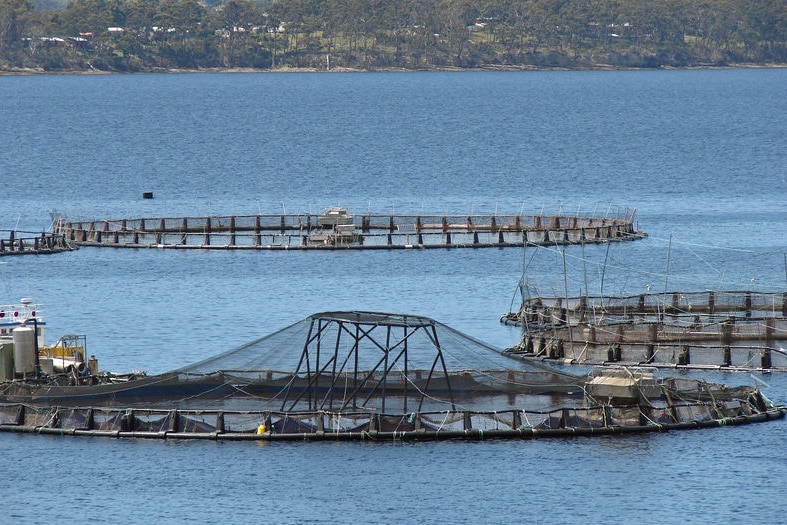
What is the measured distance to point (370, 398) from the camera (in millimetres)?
74625

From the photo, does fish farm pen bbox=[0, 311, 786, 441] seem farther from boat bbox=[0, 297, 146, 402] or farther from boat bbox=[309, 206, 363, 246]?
boat bbox=[309, 206, 363, 246]

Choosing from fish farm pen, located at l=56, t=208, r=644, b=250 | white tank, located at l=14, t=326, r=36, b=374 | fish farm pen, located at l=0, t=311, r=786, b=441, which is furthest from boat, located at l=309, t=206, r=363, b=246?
white tank, located at l=14, t=326, r=36, b=374

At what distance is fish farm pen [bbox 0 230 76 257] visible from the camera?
13475 cm

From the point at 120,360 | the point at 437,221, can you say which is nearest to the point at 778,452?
the point at 120,360

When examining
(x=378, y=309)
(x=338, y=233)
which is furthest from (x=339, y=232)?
(x=378, y=309)

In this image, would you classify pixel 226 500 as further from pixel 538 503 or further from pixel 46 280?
pixel 46 280

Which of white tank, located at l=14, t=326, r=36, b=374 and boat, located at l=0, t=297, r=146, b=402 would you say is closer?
boat, located at l=0, t=297, r=146, b=402

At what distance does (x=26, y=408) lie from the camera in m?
73.6

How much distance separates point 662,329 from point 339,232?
51496mm

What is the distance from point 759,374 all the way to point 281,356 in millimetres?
26636

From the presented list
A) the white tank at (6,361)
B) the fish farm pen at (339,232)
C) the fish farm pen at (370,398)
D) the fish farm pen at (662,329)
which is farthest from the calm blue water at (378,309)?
the white tank at (6,361)

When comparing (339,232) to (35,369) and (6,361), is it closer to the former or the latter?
(35,369)

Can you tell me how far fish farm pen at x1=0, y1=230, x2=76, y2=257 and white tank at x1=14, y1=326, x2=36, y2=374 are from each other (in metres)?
59.0

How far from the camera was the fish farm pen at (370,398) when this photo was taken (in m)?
71.7
